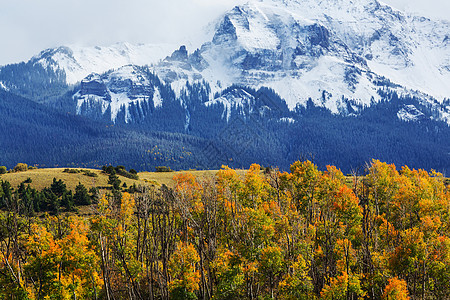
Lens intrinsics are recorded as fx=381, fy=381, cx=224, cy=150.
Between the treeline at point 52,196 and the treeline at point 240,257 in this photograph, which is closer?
the treeline at point 240,257

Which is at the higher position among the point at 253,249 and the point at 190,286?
the point at 253,249

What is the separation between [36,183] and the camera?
108 metres

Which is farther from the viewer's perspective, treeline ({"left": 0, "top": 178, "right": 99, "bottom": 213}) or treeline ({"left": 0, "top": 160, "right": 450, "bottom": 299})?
treeline ({"left": 0, "top": 178, "right": 99, "bottom": 213})

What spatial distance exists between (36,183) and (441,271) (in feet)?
337

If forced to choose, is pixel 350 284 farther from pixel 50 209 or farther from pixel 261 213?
pixel 50 209

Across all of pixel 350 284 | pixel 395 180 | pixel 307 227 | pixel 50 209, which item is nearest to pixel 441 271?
pixel 350 284

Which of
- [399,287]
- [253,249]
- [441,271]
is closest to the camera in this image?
[399,287]

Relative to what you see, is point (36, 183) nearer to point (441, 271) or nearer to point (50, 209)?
point (50, 209)

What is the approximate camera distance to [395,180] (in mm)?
74625

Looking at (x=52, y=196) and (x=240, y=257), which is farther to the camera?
(x=52, y=196)

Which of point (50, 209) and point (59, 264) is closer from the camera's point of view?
point (59, 264)

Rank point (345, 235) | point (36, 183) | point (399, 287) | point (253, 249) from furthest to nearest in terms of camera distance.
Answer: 1. point (36, 183)
2. point (345, 235)
3. point (253, 249)
4. point (399, 287)

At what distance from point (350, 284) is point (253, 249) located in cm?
1074

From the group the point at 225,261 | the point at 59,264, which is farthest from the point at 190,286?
the point at 59,264
